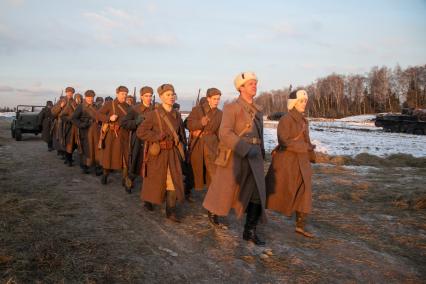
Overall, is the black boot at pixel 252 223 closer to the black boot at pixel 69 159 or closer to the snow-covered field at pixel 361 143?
the black boot at pixel 69 159

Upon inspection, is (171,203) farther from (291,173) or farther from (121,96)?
(121,96)

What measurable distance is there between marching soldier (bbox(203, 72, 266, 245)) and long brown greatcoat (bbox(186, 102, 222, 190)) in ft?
7.20

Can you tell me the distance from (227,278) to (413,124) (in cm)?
3593

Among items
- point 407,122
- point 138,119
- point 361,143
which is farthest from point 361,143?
point 407,122

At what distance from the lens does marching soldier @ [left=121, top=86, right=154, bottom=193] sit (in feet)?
25.5

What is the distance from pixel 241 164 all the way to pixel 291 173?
786 millimetres

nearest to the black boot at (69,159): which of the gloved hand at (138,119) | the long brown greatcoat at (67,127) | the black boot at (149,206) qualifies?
the long brown greatcoat at (67,127)

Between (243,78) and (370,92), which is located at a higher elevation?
(370,92)

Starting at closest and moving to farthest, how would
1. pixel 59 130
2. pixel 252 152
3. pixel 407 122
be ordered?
pixel 252 152, pixel 59 130, pixel 407 122

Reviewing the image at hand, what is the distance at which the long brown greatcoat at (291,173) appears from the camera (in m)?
5.23

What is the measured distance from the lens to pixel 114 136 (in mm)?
8469

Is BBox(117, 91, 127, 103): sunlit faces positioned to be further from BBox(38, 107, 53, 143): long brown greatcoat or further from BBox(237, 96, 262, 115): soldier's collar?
BBox(38, 107, 53, 143): long brown greatcoat

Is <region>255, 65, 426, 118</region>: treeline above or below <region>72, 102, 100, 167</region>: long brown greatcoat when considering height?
Result: above

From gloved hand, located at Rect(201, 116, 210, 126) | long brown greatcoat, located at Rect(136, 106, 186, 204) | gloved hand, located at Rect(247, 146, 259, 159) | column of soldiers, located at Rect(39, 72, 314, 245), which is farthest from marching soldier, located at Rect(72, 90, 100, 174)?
gloved hand, located at Rect(247, 146, 259, 159)
